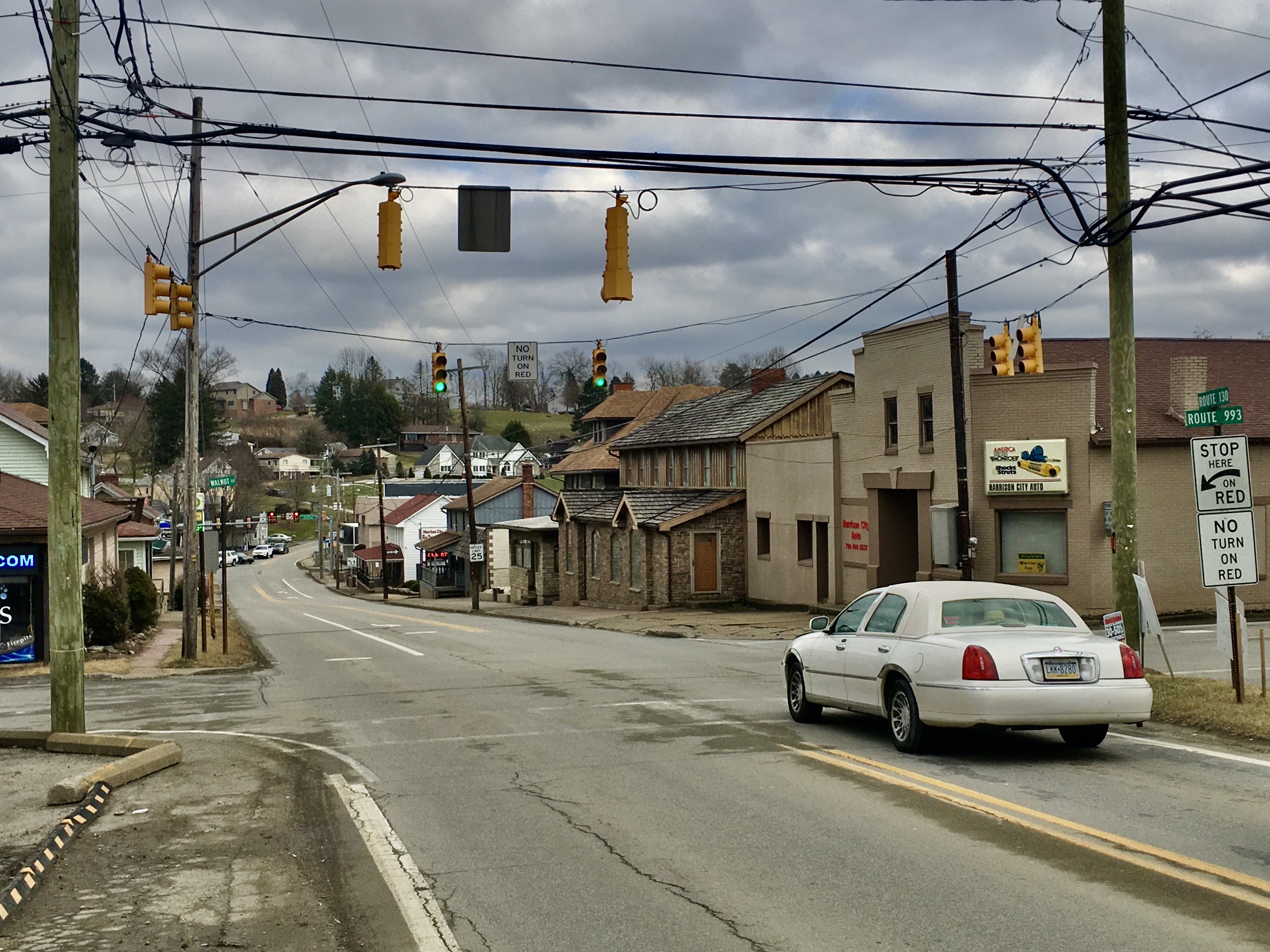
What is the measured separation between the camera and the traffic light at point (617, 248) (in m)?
15.1

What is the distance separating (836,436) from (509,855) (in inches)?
1173

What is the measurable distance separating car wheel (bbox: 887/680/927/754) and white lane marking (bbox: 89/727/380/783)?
4.80m

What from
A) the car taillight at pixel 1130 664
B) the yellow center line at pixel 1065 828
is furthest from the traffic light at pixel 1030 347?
the yellow center line at pixel 1065 828

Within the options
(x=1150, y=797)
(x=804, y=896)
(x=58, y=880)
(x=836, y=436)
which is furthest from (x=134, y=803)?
(x=836, y=436)

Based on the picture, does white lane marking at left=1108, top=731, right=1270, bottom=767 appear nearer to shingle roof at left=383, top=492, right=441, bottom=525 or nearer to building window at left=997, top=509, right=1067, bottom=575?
building window at left=997, top=509, right=1067, bottom=575

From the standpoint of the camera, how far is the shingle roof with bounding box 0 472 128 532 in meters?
26.3

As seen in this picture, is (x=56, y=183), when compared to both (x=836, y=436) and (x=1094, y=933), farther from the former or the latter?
(x=836, y=436)

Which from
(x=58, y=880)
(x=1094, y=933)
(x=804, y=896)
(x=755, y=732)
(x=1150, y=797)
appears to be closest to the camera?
(x=1094, y=933)

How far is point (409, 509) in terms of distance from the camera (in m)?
98.4

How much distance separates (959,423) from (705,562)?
56.3 ft

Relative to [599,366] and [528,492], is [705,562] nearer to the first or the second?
[599,366]

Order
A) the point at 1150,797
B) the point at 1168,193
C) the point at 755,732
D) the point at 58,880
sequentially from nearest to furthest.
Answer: the point at 58,880, the point at 1150,797, the point at 755,732, the point at 1168,193

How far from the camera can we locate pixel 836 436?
36938mm

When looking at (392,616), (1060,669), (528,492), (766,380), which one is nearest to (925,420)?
(766,380)
